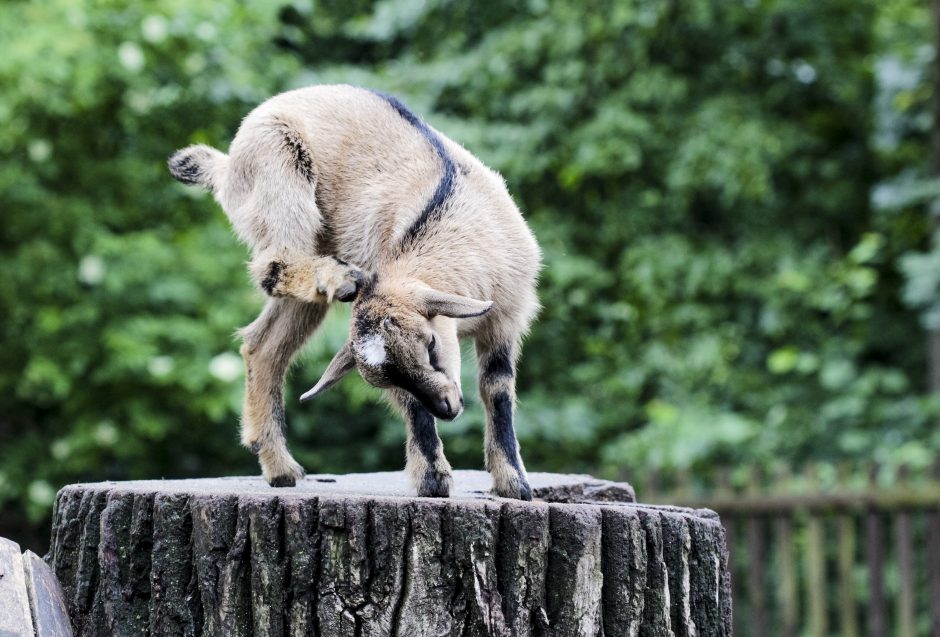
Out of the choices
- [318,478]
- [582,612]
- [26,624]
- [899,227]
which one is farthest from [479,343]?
[899,227]

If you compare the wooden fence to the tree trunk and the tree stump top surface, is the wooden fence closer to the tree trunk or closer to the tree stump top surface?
the tree trunk

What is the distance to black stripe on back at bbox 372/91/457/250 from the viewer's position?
4.09 meters

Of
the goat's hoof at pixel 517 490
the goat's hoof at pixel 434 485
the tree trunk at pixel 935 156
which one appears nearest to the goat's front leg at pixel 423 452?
the goat's hoof at pixel 434 485

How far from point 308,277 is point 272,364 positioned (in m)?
1.07

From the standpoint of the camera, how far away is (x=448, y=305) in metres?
3.63

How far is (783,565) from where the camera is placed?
8469 mm

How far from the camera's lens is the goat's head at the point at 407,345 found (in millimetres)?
3578

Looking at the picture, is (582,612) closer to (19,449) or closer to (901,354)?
(19,449)

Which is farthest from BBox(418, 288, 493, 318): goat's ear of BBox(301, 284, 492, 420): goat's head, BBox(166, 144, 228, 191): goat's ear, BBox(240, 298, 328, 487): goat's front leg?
BBox(166, 144, 228, 191): goat's ear

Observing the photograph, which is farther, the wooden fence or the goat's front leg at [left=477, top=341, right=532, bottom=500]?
the wooden fence

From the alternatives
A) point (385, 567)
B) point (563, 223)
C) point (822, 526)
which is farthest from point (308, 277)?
point (563, 223)

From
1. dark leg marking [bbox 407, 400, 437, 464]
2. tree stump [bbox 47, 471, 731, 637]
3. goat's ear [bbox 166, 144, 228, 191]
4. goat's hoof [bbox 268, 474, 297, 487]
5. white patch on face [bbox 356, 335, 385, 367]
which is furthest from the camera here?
goat's ear [bbox 166, 144, 228, 191]

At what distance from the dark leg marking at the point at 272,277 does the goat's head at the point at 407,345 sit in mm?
368

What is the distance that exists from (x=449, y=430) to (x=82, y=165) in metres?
3.53
